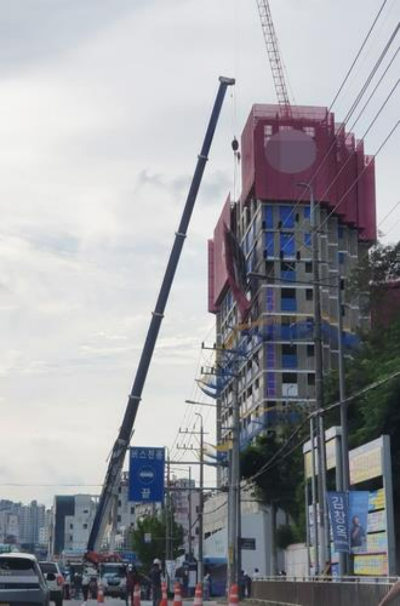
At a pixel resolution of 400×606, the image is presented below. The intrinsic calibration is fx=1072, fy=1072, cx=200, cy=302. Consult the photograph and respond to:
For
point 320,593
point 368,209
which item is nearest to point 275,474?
point 320,593

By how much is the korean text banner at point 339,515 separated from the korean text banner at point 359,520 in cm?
166

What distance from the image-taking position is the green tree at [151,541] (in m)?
113

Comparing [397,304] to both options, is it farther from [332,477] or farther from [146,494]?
[146,494]

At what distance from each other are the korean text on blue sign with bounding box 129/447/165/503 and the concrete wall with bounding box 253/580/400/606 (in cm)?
663

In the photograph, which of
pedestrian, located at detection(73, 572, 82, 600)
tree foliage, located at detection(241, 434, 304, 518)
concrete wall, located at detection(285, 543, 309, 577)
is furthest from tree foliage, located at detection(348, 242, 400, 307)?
pedestrian, located at detection(73, 572, 82, 600)

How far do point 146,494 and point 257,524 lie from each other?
38382mm

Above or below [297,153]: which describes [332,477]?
below

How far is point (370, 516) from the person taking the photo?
111ft

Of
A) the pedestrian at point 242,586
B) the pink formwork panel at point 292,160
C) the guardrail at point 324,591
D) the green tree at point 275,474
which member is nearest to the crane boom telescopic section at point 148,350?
the pedestrian at point 242,586

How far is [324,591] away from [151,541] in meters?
86.7

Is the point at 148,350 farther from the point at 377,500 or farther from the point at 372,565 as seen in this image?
the point at 377,500

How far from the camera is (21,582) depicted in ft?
77.2

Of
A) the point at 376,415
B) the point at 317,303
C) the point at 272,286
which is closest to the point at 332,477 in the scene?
the point at 376,415

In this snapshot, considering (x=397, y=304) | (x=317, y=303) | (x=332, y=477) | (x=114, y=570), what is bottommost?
(x=114, y=570)
